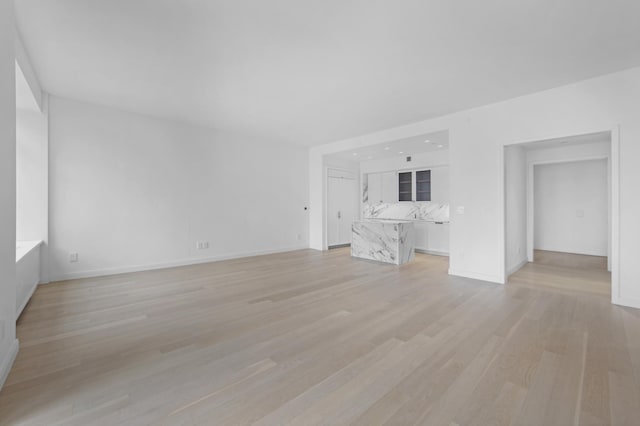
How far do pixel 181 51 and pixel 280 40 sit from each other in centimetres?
108

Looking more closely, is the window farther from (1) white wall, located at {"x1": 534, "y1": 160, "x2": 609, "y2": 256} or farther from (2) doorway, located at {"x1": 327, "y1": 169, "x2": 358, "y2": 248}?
(1) white wall, located at {"x1": 534, "y1": 160, "x2": 609, "y2": 256}

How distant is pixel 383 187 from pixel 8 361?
7.38 m

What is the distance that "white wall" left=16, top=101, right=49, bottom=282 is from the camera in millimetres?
4051

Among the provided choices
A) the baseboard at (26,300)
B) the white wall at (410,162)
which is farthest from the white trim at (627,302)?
the baseboard at (26,300)

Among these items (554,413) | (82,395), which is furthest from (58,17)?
(554,413)

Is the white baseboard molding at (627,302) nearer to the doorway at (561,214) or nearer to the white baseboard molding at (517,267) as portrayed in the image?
the doorway at (561,214)

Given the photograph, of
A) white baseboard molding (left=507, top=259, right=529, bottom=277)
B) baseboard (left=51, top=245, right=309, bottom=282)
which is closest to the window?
white baseboard molding (left=507, top=259, right=529, bottom=277)

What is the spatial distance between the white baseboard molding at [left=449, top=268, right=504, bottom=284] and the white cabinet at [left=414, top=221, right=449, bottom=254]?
2.07m

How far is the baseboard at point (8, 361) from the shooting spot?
73.2 inches

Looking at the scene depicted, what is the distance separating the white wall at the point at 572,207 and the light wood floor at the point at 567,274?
0.49 meters

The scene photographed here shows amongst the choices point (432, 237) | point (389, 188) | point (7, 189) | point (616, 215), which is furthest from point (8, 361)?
point (389, 188)

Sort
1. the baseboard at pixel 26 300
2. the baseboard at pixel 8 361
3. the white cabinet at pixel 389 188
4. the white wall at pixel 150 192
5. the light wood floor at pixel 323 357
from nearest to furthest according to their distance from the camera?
the light wood floor at pixel 323 357
the baseboard at pixel 8 361
the baseboard at pixel 26 300
the white wall at pixel 150 192
the white cabinet at pixel 389 188

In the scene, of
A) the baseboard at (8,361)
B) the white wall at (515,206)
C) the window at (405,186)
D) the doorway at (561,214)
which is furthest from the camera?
the window at (405,186)

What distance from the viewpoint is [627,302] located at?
329 centimetres
